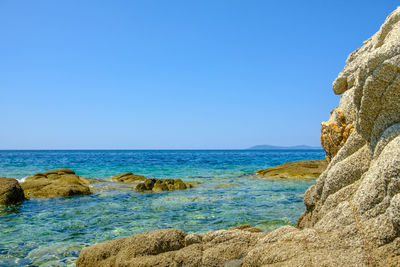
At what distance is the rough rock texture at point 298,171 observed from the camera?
2397 centimetres

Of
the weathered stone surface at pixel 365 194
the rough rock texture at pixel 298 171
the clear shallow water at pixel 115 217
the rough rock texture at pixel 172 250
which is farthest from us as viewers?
the rough rock texture at pixel 298 171

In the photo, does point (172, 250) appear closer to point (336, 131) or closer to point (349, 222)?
point (349, 222)

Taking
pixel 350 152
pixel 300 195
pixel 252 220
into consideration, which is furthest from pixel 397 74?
pixel 300 195

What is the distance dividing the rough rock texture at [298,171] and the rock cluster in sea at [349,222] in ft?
60.2

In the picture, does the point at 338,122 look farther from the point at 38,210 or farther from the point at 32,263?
the point at 38,210

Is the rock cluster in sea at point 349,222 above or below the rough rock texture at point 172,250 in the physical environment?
above

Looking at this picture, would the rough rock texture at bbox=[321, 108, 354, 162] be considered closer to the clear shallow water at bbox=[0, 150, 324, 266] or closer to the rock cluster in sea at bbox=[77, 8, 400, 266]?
the rock cluster in sea at bbox=[77, 8, 400, 266]

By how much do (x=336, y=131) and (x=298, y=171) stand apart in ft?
61.1

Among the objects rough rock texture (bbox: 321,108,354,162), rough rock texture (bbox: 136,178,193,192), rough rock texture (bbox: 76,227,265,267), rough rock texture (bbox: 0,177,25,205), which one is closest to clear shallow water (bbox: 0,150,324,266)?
rough rock texture (bbox: 0,177,25,205)

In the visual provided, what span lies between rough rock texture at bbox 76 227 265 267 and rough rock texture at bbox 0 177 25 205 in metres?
9.89

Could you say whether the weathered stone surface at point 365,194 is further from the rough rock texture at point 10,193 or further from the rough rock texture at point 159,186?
the rough rock texture at point 159,186

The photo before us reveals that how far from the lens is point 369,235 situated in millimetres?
4188

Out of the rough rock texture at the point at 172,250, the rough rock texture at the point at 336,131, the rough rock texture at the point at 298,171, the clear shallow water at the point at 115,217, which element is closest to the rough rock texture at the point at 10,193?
the clear shallow water at the point at 115,217

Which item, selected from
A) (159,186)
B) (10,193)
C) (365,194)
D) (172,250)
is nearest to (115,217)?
(10,193)
